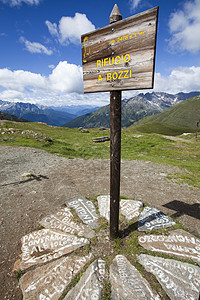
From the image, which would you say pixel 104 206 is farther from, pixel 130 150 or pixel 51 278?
pixel 130 150

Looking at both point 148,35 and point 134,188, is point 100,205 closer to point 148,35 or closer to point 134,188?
point 134,188

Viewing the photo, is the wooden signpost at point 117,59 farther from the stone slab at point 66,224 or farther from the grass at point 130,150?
the grass at point 130,150

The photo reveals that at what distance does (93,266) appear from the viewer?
3.77 metres

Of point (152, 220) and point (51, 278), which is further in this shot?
point (152, 220)

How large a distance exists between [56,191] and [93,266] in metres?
4.78

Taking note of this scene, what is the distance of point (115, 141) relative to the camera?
3977 millimetres

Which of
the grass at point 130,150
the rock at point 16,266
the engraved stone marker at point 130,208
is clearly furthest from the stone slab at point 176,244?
the grass at point 130,150

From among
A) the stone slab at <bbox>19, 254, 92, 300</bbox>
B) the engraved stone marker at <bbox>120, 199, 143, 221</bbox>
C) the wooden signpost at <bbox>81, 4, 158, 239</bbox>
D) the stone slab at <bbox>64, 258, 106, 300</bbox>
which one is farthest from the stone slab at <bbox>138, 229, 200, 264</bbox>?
the stone slab at <bbox>19, 254, 92, 300</bbox>

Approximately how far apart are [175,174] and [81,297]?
9.58 meters

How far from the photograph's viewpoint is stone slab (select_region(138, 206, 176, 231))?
17.0 ft

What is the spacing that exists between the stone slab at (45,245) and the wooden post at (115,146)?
1088 mm

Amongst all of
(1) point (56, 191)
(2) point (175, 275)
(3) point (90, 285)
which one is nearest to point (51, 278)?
(3) point (90, 285)

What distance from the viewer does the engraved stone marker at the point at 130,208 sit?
19.1 ft

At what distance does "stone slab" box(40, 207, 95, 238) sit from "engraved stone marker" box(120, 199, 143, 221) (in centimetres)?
159
